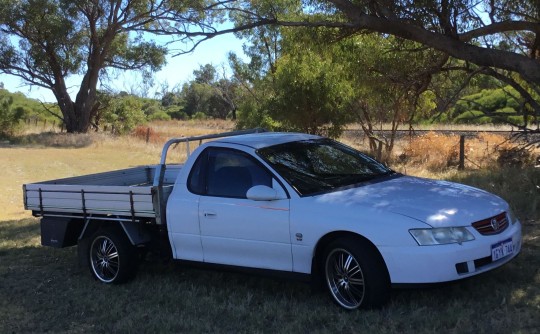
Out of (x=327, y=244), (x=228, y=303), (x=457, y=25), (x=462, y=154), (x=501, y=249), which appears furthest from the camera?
(x=462, y=154)

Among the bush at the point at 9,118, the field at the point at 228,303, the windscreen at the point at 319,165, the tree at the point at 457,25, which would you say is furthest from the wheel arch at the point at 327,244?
the bush at the point at 9,118

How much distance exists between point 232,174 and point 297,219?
3.42 ft

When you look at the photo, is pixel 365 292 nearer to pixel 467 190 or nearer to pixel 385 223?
pixel 385 223

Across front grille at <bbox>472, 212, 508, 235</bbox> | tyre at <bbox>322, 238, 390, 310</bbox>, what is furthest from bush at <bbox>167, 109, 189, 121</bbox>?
front grille at <bbox>472, 212, 508, 235</bbox>

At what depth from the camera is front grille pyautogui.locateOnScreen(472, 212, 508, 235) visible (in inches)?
191

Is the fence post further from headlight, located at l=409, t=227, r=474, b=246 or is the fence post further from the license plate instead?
headlight, located at l=409, t=227, r=474, b=246

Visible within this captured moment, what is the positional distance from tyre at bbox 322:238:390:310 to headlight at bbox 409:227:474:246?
0.40m

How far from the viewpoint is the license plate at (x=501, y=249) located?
4863mm

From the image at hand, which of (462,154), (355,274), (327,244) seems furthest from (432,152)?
(355,274)

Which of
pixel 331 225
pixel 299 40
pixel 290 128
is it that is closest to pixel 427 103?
pixel 290 128

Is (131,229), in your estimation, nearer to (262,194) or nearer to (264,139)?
(264,139)

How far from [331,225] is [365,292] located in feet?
2.11

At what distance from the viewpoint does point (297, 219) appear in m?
5.19

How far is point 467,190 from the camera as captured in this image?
5641 mm
